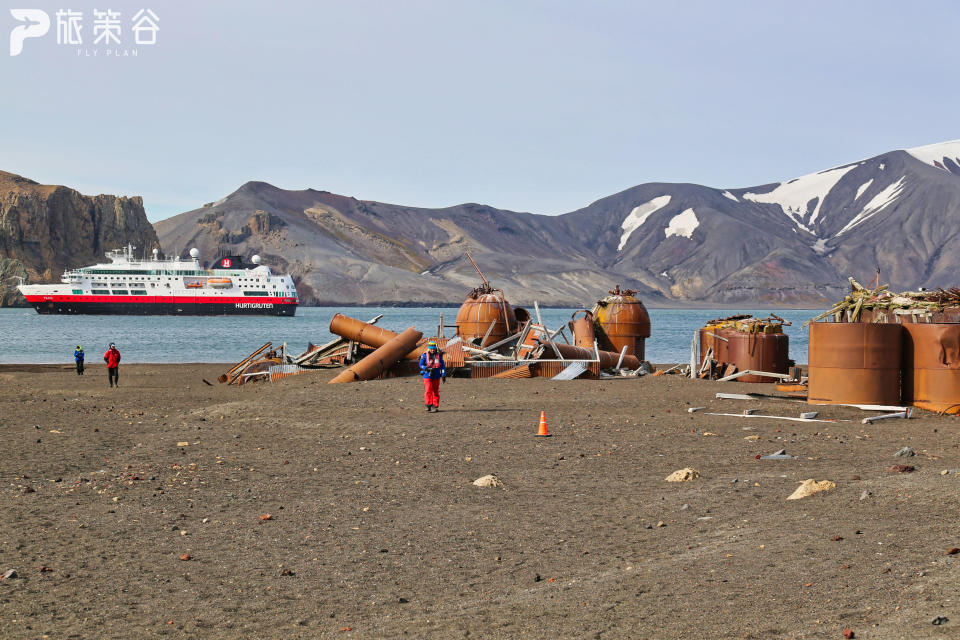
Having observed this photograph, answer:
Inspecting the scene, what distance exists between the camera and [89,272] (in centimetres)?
13200

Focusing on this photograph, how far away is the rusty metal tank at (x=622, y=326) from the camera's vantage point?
3641cm

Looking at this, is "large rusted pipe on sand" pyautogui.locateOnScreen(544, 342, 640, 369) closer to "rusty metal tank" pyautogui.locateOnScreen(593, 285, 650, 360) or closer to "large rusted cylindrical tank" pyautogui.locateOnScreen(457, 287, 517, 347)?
"large rusted cylindrical tank" pyautogui.locateOnScreen(457, 287, 517, 347)

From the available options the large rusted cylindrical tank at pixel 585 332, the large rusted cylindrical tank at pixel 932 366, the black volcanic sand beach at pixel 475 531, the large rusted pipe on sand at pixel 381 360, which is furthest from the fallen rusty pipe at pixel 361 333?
the large rusted cylindrical tank at pixel 932 366

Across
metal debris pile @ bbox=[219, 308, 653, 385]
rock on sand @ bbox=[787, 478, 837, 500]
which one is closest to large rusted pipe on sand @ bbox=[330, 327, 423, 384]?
metal debris pile @ bbox=[219, 308, 653, 385]

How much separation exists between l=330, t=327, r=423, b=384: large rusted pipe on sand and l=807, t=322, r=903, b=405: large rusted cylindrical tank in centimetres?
1244

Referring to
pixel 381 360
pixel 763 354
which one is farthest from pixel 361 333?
pixel 763 354

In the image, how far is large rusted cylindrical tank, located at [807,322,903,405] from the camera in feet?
58.8

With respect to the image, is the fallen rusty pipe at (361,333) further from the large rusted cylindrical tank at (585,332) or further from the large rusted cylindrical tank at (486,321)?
the large rusted cylindrical tank at (585,332)

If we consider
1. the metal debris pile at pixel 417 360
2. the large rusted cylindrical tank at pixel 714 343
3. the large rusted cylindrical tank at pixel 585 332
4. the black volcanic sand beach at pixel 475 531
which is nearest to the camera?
the black volcanic sand beach at pixel 475 531

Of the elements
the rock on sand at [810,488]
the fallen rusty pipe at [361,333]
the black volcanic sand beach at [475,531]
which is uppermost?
the fallen rusty pipe at [361,333]

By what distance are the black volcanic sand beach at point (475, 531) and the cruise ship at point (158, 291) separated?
12244 cm

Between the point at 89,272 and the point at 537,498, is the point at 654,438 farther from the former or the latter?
the point at 89,272

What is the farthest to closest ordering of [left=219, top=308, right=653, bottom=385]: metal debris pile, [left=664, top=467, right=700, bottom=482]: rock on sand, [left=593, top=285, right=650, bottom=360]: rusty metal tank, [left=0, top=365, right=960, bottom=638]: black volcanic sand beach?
1. [left=593, top=285, right=650, bottom=360]: rusty metal tank
2. [left=219, top=308, right=653, bottom=385]: metal debris pile
3. [left=664, top=467, right=700, bottom=482]: rock on sand
4. [left=0, top=365, right=960, bottom=638]: black volcanic sand beach

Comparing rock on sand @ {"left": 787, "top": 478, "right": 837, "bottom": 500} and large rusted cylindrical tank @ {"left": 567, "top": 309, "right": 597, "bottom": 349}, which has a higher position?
large rusted cylindrical tank @ {"left": 567, "top": 309, "right": 597, "bottom": 349}
